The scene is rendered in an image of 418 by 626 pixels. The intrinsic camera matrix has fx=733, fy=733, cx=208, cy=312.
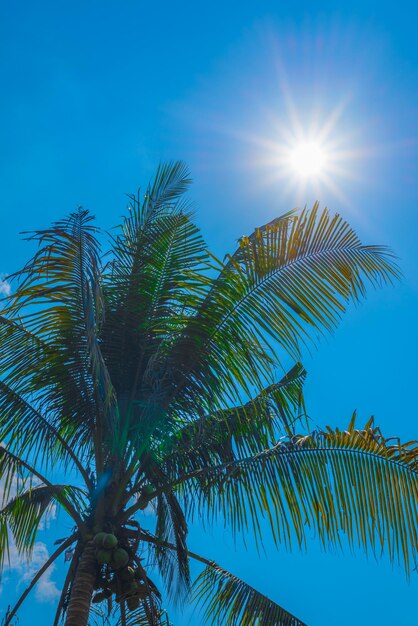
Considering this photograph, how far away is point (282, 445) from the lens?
725cm

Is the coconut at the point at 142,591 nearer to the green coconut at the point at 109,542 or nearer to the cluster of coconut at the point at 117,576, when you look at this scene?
the cluster of coconut at the point at 117,576

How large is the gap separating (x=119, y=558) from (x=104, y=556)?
14 centimetres

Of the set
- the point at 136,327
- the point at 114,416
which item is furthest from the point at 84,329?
the point at 114,416

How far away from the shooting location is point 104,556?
6.44m

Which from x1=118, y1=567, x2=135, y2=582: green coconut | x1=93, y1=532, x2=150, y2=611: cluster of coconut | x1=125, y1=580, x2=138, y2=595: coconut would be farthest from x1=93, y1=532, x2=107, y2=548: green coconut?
x1=125, y1=580, x2=138, y2=595: coconut

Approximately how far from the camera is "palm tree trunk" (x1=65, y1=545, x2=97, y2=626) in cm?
632

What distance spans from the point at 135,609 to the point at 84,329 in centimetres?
283

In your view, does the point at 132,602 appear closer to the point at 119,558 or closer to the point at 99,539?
the point at 119,558

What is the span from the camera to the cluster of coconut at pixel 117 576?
648 cm

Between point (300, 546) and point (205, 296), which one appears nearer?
point (300, 546)

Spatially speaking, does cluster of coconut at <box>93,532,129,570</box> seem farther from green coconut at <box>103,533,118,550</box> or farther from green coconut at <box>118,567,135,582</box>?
green coconut at <box>118,567,135,582</box>

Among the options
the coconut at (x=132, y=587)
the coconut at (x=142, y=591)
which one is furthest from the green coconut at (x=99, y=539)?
the coconut at (x=142, y=591)

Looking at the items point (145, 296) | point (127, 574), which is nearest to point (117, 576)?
point (127, 574)

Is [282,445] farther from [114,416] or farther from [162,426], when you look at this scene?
[114,416]
